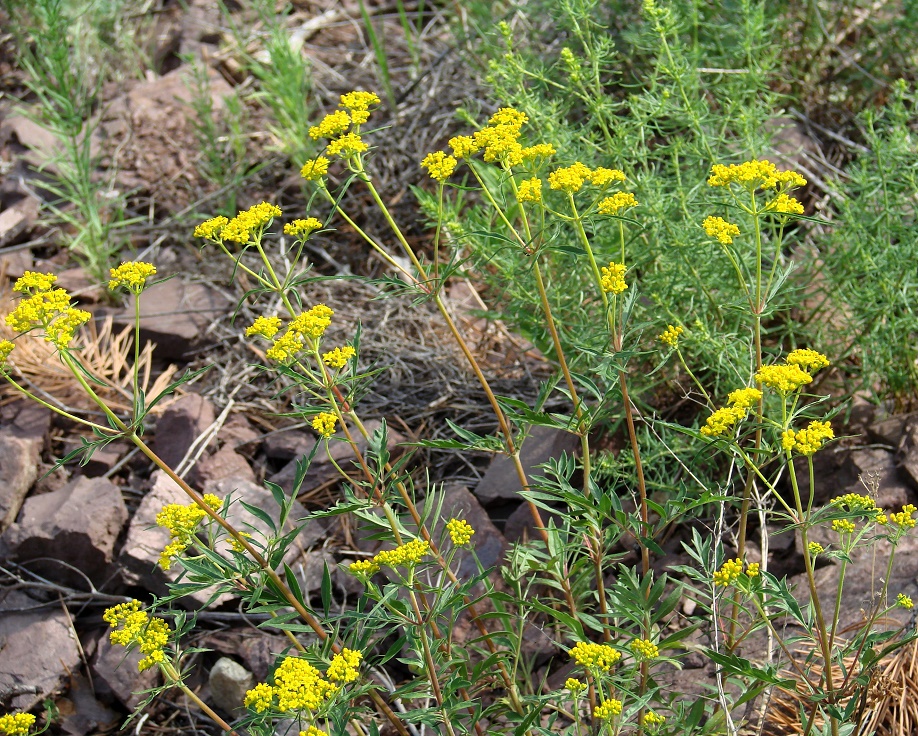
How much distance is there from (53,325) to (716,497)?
5.06 ft

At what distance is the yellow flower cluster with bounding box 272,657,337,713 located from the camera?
1.84m

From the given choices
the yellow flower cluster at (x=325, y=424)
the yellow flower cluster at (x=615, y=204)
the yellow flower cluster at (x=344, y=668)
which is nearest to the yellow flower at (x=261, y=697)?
the yellow flower cluster at (x=344, y=668)

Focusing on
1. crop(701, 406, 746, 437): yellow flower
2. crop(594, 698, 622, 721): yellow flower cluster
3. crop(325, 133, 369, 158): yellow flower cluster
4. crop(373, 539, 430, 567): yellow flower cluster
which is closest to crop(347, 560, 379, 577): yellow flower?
crop(373, 539, 430, 567): yellow flower cluster

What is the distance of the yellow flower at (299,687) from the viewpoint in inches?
72.5

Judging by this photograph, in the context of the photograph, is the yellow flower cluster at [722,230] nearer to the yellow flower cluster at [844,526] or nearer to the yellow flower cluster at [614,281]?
the yellow flower cluster at [614,281]

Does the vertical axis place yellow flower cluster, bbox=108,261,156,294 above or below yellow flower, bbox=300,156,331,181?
below

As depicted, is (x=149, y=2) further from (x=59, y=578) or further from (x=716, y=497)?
(x=716, y=497)

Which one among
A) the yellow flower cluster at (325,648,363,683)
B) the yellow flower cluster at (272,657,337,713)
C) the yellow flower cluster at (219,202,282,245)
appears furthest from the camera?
the yellow flower cluster at (219,202,282,245)

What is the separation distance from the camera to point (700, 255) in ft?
10.4

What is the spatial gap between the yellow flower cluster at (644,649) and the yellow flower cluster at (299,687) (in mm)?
730

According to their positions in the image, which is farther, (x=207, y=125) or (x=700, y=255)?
(x=207, y=125)

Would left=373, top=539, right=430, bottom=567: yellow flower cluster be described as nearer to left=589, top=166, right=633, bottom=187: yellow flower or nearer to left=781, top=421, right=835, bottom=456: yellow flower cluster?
left=781, top=421, right=835, bottom=456: yellow flower cluster

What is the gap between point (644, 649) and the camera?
2.14m

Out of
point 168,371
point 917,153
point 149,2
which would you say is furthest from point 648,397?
point 149,2
